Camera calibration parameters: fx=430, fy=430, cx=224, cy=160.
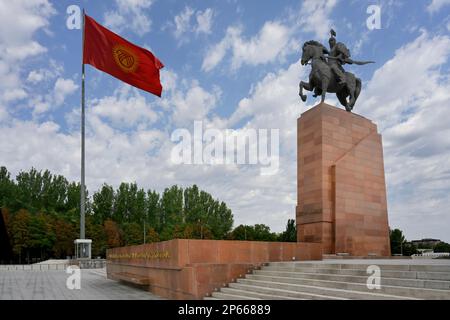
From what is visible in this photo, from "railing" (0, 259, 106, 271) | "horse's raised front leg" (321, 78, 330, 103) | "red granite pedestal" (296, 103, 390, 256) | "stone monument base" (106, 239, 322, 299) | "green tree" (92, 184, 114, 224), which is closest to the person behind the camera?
"stone monument base" (106, 239, 322, 299)

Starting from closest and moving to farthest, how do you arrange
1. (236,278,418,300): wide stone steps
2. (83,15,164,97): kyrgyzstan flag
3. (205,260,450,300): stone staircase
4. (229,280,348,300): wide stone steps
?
(205,260,450,300): stone staircase < (236,278,418,300): wide stone steps < (229,280,348,300): wide stone steps < (83,15,164,97): kyrgyzstan flag

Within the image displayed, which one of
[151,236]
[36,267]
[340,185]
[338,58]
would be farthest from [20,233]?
[338,58]

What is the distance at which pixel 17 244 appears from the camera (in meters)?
47.1

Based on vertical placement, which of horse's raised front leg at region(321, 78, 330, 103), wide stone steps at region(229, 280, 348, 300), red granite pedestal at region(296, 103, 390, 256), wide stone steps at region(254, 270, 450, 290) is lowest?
wide stone steps at region(229, 280, 348, 300)

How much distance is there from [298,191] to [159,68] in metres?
9.68

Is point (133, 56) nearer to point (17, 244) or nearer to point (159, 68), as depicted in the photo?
point (159, 68)

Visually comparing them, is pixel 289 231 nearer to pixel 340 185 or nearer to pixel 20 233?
pixel 20 233

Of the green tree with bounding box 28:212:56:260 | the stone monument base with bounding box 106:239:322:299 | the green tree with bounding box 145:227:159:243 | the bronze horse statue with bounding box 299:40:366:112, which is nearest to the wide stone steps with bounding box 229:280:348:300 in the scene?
the stone monument base with bounding box 106:239:322:299

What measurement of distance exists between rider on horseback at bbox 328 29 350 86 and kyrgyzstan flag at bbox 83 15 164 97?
8.54m

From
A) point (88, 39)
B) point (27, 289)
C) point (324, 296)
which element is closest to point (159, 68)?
point (88, 39)

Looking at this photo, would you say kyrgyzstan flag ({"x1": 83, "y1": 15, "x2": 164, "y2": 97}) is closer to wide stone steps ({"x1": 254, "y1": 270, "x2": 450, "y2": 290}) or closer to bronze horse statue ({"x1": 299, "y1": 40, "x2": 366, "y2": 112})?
bronze horse statue ({"x1": 299, "y1": 40, "x2": 366, "y2": 112})

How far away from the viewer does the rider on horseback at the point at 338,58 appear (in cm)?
1877

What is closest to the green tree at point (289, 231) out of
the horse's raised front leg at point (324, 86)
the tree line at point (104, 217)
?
the tree line at point (104, 217)

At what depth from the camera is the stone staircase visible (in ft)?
25.0
